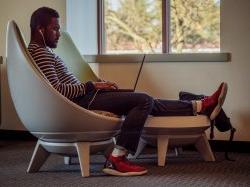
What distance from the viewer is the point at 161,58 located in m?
3.58

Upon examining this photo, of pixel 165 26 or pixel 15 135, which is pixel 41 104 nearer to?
pixel 165 26

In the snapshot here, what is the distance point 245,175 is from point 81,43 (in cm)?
196

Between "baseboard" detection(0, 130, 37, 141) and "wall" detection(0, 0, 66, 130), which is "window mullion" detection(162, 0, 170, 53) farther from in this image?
"baseboard" detection(0, 130, 37, 141)

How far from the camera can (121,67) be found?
373cm

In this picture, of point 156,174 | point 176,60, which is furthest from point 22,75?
point 176,60

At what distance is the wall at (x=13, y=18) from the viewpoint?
401 cm

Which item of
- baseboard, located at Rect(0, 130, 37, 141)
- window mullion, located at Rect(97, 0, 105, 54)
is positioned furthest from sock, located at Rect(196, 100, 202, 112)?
baseboard, located at Rect(0, 130, 37, 141)

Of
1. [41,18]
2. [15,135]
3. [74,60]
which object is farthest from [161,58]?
[15,135]

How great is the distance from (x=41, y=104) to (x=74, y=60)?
86cm

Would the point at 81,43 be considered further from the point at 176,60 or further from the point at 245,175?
the point at 245,175

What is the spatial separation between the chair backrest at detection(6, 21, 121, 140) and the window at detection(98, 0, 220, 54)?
4.52 ft

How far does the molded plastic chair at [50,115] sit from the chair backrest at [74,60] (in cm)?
72

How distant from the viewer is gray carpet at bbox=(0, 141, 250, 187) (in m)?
2.35

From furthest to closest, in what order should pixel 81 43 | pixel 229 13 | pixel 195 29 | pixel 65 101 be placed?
pixel 81 43 < pixel 195 29 < pixel 229 13 < pixel 65 101
